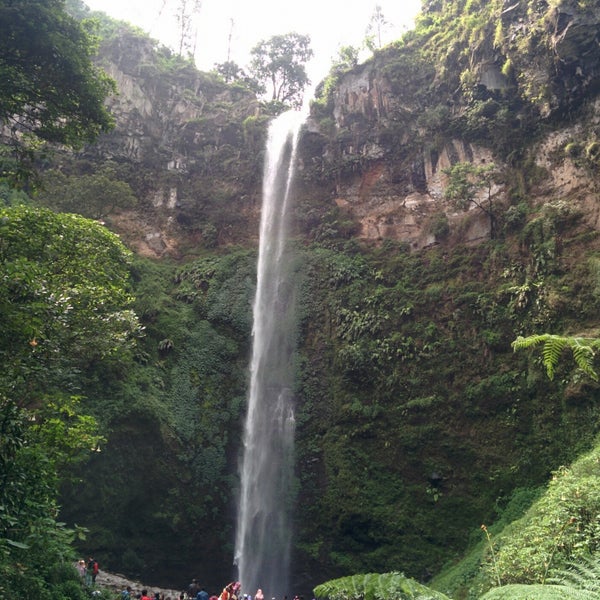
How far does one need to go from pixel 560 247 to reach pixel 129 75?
2538 centimetres

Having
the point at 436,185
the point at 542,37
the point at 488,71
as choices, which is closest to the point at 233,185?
the point at 436,185

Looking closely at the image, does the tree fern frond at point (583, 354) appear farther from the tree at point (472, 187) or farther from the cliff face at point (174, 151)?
the cliff face at point (174, 151)

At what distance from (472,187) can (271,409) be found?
12244 millimetres

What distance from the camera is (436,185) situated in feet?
79.0

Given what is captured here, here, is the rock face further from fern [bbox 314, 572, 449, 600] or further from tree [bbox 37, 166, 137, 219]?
fern [bbox 314, 572, 449, 600]

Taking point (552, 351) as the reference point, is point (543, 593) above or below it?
below

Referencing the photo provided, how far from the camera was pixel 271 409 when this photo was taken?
68.8 ft

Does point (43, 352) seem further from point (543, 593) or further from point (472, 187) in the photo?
point (472, 187)

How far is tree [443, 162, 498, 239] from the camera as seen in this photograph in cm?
2030

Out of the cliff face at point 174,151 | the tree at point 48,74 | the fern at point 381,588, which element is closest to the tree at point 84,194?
the cliff face at point 174,151

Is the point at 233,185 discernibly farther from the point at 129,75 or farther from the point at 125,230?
the point at 129,75

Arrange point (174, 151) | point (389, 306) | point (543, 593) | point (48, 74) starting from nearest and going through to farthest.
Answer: point (543, 593) → point (48, 74) → point (389, 306) → point (174, 151)

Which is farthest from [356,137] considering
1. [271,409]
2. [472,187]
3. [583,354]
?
[583,354]

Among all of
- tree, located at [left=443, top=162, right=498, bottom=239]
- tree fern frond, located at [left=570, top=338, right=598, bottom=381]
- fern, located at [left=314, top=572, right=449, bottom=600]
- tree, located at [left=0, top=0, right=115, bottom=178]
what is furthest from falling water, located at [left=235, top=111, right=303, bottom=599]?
tree fern frond, located at [left=570, top=338, right=598, bottom=381]
